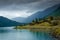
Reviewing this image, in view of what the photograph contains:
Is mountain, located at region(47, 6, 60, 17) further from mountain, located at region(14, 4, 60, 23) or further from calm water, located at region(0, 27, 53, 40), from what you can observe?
calm water, located at region(0, 27, 53, 40)

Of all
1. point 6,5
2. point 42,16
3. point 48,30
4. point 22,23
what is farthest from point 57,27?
point 6,5

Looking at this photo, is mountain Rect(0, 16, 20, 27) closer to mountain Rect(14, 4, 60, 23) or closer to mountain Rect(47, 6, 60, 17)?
mountain Rect(14, 4, 60, 23)

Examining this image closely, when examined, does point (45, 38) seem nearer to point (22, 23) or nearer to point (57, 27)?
point (57, 27)

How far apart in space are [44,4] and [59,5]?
45 centimetres

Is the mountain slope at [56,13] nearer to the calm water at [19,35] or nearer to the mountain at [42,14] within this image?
the mountain at [42,14]

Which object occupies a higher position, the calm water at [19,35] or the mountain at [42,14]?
the mountain at [42,14]

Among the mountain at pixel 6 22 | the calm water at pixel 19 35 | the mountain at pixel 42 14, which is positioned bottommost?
the calm water at pixel 19 35

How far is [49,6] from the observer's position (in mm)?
4555

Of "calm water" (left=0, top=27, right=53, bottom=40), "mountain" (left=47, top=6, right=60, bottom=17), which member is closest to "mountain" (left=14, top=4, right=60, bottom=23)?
"mountain" (left=47, top=6, right=60, bottom=17)

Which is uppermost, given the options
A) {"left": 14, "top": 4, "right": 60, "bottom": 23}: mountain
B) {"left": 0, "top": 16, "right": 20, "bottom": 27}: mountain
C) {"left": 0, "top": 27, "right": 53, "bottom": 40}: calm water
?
{"left": 14, "top": 4, "right": 60, "bottom": 23}: mountain

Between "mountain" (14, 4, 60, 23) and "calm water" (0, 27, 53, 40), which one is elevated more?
"mountain" (14, 4, 60, 23)

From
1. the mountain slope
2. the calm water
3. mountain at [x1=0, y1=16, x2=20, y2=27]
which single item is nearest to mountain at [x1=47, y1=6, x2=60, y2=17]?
the mountain slope

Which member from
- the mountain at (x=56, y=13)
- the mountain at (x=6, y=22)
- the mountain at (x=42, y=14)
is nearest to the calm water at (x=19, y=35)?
the mountain at (x=6, y=22)

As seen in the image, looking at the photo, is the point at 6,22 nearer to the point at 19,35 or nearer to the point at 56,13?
the point at 19,35
